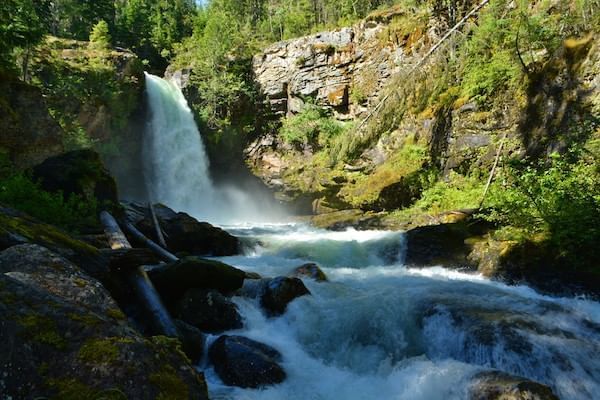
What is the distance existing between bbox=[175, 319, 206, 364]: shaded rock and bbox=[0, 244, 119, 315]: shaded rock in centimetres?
208

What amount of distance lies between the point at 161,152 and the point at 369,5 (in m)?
27.8

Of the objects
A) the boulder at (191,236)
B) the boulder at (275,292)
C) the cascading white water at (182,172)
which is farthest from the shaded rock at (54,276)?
the cascading white water at (182,172)

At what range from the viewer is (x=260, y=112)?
27.5m

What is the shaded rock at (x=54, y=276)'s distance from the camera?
328 centimetres

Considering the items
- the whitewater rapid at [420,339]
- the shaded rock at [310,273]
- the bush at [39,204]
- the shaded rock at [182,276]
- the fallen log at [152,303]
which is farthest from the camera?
the shaded rock at [310,273]

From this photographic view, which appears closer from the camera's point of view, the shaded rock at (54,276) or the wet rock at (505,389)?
the shaded rock at (54,276)

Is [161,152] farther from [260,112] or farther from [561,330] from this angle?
[561,330]

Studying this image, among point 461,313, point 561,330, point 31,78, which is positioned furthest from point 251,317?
point 31,78

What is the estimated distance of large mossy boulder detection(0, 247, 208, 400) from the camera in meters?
2.36

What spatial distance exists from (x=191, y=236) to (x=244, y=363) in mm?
7428

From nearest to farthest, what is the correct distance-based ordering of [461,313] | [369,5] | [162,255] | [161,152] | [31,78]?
[461,313]
[162,255]
[31,78]
[161,152]
[369,5]

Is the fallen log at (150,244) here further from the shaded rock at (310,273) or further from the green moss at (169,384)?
the green moss at (169,384)

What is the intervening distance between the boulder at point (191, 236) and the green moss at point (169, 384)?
30.7ft

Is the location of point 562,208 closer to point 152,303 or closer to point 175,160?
point 152,303
